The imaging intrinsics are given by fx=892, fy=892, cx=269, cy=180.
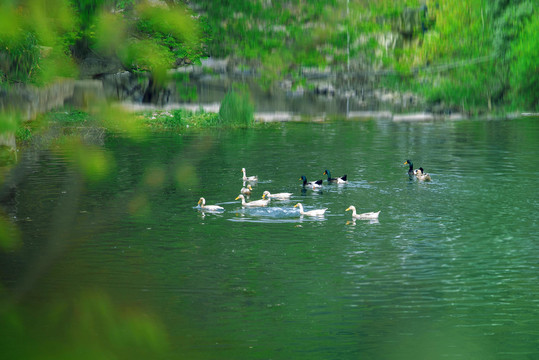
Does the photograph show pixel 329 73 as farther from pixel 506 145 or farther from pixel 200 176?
pixel 200 176

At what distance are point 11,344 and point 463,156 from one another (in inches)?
1196

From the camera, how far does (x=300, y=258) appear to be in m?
19.9

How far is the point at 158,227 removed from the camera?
79.6 ft

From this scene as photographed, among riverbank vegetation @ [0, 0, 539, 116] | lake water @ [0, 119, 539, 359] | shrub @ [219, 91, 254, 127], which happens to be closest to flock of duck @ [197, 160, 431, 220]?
lake water @ [0, 119, 539, 359]

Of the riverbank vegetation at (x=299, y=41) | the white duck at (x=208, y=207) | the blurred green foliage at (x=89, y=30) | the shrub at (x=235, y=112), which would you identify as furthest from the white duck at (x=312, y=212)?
the shrub at (x=235, y=112)

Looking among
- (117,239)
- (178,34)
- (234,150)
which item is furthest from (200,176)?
(178,34)

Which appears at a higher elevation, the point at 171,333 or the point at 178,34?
the point at 178,34

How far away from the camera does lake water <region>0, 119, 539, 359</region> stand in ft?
46.2

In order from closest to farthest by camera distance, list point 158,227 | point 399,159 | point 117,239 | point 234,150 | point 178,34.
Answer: point 178,34, point 117,239, point 158,227, point 399,159, point 234,150

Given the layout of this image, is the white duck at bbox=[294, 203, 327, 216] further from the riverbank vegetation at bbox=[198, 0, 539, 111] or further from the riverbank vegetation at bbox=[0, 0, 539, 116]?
the riverbank vegetation at bbox=[198, 0, 539, 111]

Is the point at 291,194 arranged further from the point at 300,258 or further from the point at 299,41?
the point at 299,41

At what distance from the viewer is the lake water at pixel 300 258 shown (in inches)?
554

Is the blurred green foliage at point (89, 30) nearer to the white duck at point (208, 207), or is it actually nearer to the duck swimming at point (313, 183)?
the white duck at point (208, 207)

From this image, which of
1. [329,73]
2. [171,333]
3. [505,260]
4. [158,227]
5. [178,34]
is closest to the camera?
[178,34]
